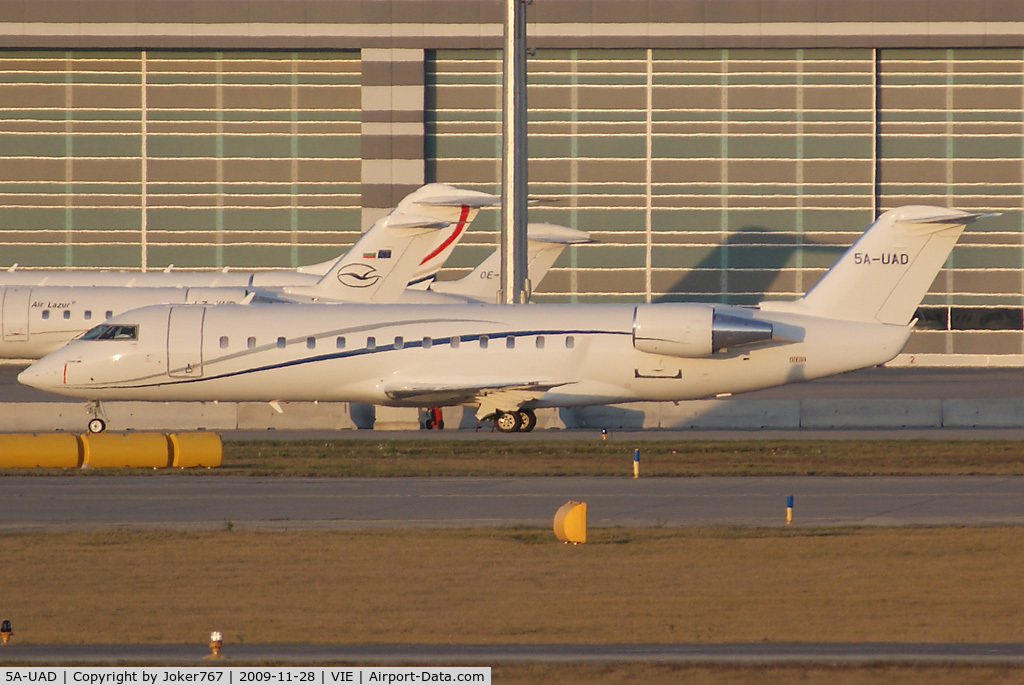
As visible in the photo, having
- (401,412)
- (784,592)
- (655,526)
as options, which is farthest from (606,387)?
(784,592)

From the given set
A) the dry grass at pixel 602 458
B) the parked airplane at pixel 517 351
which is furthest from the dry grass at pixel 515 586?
the parked airplane at pixel 517 351

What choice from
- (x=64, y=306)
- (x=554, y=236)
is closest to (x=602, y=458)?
(x=64, y=306)

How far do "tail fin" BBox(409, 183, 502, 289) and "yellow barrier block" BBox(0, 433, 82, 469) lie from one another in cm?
1933

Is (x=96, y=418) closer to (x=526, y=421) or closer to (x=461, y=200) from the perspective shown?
(x=526, y=421)

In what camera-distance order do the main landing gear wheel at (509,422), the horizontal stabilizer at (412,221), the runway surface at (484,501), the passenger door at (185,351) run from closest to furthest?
the runway surface at (484,501) → the passenger door at (185,351) → the main landing gear wheel at (509,422) → the horizontal stabilizer at (412,221)

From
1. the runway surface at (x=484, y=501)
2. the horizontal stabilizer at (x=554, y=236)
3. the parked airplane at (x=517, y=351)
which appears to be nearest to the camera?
the runway surface at (x=484, y=501)

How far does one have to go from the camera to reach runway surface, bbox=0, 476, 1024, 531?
18.8m

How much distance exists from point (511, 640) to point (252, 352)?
1999cm

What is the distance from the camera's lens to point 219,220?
6003 cm

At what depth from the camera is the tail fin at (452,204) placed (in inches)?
1698

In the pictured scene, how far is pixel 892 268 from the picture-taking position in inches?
1244
